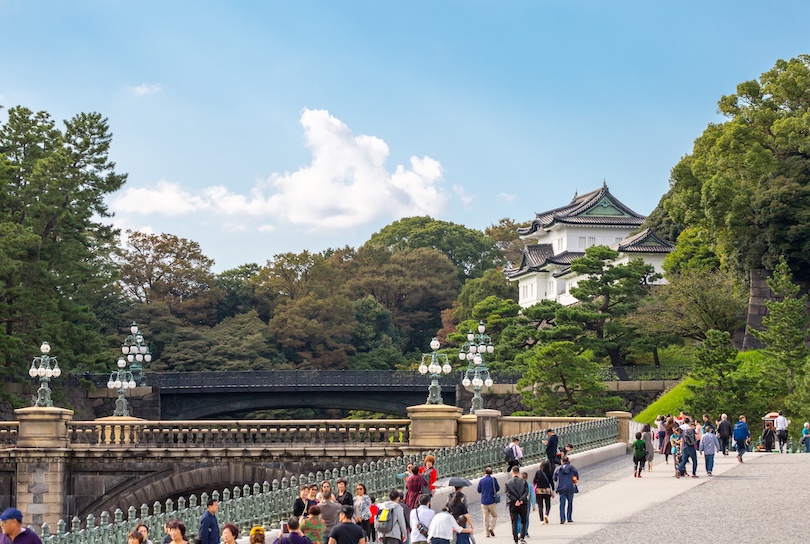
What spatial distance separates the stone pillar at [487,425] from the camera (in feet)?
140

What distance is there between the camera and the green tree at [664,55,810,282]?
68062 mm

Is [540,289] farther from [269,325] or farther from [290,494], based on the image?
[290,494]

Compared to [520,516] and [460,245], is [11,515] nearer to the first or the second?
[520,516]

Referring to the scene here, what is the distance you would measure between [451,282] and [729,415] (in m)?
70.8

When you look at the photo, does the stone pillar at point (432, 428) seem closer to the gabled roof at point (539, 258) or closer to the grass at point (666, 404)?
the grass at point (666, 404)

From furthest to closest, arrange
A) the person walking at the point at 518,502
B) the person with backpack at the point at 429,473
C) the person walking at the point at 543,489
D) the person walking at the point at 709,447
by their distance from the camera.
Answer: the person walking at the point at 709,447 < the person walking at the point at 543,489 < the person with backpack at the point at 429,473 < the person walking at the point at 518,502

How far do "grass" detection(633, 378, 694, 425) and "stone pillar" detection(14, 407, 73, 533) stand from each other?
33.9 metres

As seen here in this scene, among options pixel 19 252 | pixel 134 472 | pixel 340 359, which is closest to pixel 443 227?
pixel 340 359

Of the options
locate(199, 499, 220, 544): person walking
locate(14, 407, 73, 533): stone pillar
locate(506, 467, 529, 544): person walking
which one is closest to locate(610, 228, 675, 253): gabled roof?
locate(14, 407, 73, 533): stone pillar

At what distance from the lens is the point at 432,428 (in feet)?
141

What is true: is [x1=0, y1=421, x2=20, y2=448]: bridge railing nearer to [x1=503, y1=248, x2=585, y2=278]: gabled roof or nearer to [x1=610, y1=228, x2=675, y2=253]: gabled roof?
[x1=610, y1=228, x2=675, y2=253]: gabled roof

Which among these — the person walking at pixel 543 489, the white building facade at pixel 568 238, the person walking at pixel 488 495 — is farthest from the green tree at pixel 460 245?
the person walking at pixel 488 495

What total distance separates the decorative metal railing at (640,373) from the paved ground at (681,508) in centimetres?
4093

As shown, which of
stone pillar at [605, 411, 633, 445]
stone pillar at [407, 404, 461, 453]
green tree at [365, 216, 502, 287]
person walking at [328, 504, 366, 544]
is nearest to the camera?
person walking at [328, 504, 366, 544]
